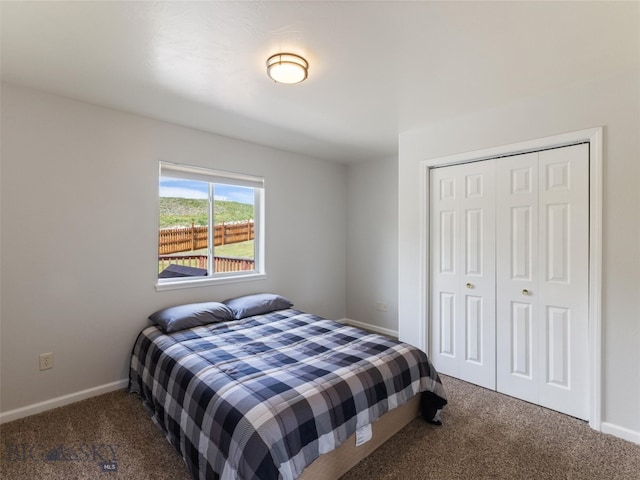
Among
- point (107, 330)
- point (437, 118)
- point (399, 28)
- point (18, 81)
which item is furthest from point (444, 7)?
point (107, 330)

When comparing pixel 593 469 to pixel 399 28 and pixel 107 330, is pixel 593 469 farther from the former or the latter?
pixel 107 330

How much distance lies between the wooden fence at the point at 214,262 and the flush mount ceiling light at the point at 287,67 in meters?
2.05

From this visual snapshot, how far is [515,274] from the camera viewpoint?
2.60 metres

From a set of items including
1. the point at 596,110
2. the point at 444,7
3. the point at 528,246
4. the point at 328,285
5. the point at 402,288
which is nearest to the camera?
the point at 444,7

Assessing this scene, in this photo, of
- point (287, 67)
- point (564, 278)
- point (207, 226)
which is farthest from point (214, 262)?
point (564, 278)

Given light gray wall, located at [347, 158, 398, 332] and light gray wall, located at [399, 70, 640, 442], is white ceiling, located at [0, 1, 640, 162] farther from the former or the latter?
light gray wall, located at [347, 158, 398, 332]

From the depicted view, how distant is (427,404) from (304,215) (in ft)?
8.56

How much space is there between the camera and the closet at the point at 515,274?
2.31 meters

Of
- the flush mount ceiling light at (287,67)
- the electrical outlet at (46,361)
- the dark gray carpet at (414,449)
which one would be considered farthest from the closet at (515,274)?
the electrical outlet at (46,361)

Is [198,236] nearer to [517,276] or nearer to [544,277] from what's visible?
[517,276]

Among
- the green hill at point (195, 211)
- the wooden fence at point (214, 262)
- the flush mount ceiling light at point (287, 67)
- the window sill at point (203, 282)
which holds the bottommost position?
the window sill at point (203, 282)

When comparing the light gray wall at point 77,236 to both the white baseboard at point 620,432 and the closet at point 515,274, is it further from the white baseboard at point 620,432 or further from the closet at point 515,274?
the white baseboard at point 620,432

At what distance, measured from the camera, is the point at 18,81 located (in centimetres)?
221

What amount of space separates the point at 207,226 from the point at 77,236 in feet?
3.73
